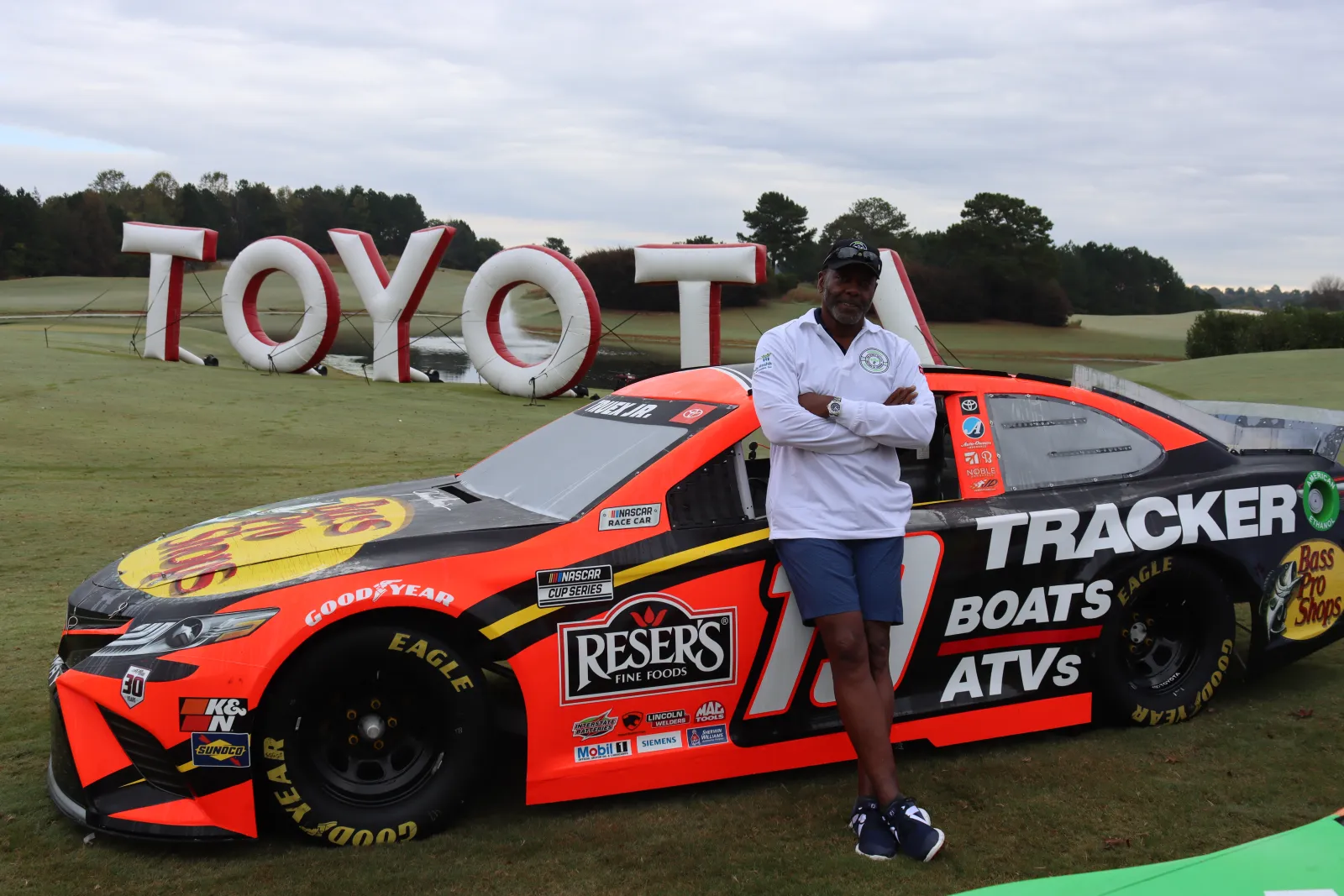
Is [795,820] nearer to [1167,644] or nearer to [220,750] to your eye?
[220,750]

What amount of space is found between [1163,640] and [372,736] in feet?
10.4

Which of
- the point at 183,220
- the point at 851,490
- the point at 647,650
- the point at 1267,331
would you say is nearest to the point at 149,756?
the point at 647,650

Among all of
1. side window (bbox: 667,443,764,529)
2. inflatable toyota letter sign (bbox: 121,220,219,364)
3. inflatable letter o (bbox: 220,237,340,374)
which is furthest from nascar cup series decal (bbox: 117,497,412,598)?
inflatable toyota letter sign (bbox: 121,220,219,364)

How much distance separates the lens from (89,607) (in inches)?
136

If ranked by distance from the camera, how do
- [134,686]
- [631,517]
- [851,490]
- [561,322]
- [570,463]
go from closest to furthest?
[134,686]
[851,490]
[631,517]
[570,463]
[561,322]

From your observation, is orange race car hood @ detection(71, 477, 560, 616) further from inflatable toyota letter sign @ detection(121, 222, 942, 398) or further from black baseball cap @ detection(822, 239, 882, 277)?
inflatable toyota letter sign @ detection(121, 222, 942, 398)

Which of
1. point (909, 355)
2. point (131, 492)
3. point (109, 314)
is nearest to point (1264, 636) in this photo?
point (909, 355)

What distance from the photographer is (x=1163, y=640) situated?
448cm

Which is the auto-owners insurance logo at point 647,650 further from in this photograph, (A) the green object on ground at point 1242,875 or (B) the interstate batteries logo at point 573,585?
(A) the green object on ground at point 1242,875

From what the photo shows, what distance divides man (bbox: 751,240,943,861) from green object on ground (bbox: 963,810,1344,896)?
3.79 feet

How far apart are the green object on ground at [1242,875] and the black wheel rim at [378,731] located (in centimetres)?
183

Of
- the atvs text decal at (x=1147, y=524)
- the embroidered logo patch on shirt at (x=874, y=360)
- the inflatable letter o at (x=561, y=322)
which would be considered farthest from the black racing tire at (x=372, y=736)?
the inflatable letter o at (x=561, y=322)

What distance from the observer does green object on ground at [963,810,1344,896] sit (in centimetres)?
207

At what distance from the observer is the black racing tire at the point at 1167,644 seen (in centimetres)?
429
